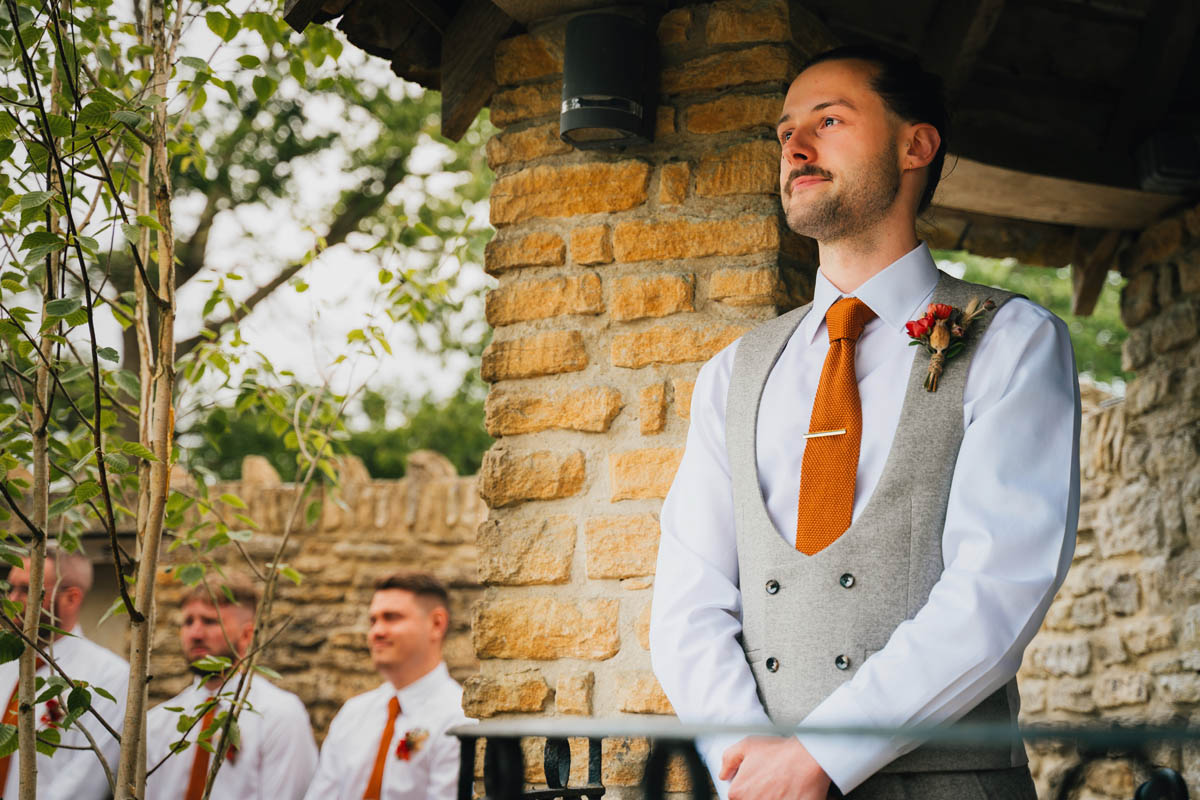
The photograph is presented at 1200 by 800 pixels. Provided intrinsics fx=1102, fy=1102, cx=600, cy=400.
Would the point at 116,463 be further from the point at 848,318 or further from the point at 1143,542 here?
the point at 1143,542

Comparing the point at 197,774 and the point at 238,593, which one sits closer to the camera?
the point at 197,774

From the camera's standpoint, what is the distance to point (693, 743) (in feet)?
4.26

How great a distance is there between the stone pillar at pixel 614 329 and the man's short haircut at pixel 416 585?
251 cm

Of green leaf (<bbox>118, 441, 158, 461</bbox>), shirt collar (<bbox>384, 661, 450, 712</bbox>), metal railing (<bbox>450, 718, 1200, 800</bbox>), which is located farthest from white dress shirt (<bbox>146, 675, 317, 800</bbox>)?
metal railing (<bbox>450, 718, 1200, 800</bbox>)

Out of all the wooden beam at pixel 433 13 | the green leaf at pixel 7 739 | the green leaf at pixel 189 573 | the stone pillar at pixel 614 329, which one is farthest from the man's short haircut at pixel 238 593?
the wooden beam at pixel 433 13

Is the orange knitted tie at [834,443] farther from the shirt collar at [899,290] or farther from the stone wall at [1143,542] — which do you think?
the stone wall at [1143,542]

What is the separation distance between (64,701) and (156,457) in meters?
2.23

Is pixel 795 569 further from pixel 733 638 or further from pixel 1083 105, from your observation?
pixel 1083 105

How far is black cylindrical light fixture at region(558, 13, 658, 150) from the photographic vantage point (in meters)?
2.42

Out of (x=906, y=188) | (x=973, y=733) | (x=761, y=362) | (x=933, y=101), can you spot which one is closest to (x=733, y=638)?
(x=761, y=362)

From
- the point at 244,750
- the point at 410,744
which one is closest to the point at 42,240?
the point at 410,744

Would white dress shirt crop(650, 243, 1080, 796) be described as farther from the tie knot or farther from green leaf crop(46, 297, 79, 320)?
green leaf crop(46, 297, 79, 320)

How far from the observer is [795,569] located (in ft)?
5.21

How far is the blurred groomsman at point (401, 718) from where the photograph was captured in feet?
14.4
